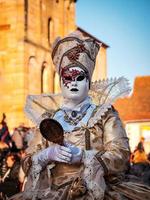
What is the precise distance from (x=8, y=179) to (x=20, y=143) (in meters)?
2.20

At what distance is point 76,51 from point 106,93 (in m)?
0.53

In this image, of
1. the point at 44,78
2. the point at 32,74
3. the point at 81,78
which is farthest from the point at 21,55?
the point at 81,78

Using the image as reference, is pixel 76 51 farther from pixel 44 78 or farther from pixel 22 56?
pixel 44 78

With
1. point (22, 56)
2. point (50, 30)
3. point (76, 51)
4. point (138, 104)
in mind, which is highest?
point (50, 30)

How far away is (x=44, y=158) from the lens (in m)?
4.40

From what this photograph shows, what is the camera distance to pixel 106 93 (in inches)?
197

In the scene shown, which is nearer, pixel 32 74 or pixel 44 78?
pixel 32 74

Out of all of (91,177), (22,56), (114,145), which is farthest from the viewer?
(22,56)

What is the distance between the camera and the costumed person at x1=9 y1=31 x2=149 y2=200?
14.0 feet

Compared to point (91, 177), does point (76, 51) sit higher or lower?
higher


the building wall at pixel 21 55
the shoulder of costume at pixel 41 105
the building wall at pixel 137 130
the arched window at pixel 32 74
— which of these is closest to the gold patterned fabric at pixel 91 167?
the shoulder of costume at pixel 41 105

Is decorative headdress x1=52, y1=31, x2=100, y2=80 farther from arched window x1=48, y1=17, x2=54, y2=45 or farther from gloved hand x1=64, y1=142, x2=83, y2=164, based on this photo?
arched window x1=48, y1=17, x2=54, y2=45

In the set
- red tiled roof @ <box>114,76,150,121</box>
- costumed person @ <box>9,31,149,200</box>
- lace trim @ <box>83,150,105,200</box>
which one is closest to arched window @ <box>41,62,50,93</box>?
red tiled roof @ <box>114,76,150,121</box>

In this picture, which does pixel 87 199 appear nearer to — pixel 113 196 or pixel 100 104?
pixel 113 196
